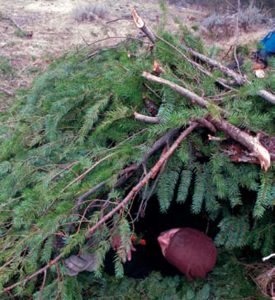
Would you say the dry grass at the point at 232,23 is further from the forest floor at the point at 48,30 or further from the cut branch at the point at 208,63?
the cut branch at the point at 208,63

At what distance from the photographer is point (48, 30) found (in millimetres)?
7207

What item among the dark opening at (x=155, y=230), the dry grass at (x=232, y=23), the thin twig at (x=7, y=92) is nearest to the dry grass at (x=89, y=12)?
the dry grass at (x=232, y=23)

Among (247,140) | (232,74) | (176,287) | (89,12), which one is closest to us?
(247,140)

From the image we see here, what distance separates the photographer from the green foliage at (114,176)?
197cm

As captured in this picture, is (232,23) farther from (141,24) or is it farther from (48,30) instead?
(141,24)

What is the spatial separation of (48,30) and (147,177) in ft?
19.2

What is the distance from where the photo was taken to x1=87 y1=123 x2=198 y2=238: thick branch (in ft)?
6.35

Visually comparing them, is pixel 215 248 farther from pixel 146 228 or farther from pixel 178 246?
pixel 146 228

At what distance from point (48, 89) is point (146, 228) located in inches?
58.5

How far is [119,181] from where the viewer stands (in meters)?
2.17

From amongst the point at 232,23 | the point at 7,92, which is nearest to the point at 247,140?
the point at 7,92

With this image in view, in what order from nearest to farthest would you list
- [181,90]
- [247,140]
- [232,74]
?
1. [247,140]
2. [181,90]
3. [232,74]

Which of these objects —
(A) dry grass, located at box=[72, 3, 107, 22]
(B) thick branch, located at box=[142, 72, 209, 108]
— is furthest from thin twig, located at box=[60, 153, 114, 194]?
(A) dry grass, located at box=[72, 3, 107, 22]

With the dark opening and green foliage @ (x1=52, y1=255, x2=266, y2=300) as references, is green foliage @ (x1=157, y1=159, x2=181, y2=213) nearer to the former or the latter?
the dark opening
